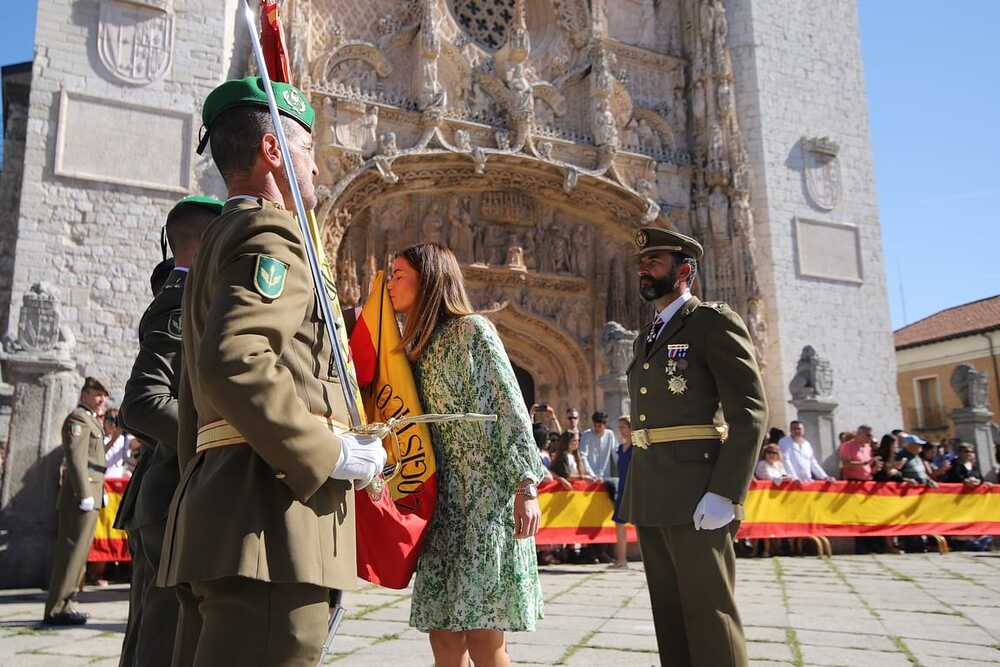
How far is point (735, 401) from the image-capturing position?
289 centimetres

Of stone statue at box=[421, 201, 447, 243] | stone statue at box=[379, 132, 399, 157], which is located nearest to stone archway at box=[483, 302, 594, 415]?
stone statue at box=[421, 201, 447, 243]

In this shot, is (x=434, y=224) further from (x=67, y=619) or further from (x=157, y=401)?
(x=157, y=401)

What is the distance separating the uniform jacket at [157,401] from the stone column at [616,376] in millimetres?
7280

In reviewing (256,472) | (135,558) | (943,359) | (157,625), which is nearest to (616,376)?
(135,558)

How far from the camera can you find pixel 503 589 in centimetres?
243

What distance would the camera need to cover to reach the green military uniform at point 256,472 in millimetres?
1485

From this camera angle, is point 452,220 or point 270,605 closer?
point 270,605

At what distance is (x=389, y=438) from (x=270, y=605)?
1008mm

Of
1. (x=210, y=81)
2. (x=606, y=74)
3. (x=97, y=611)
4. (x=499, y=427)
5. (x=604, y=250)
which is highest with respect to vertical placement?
(x=606, y=74)

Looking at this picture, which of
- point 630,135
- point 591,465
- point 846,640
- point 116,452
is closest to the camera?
point 846,640

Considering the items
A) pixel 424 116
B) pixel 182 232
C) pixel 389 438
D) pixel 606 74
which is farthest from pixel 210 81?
pixel 389 438

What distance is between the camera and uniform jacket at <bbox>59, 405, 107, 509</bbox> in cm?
539

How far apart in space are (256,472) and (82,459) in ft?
15.0

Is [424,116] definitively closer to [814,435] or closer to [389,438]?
[814,435]
